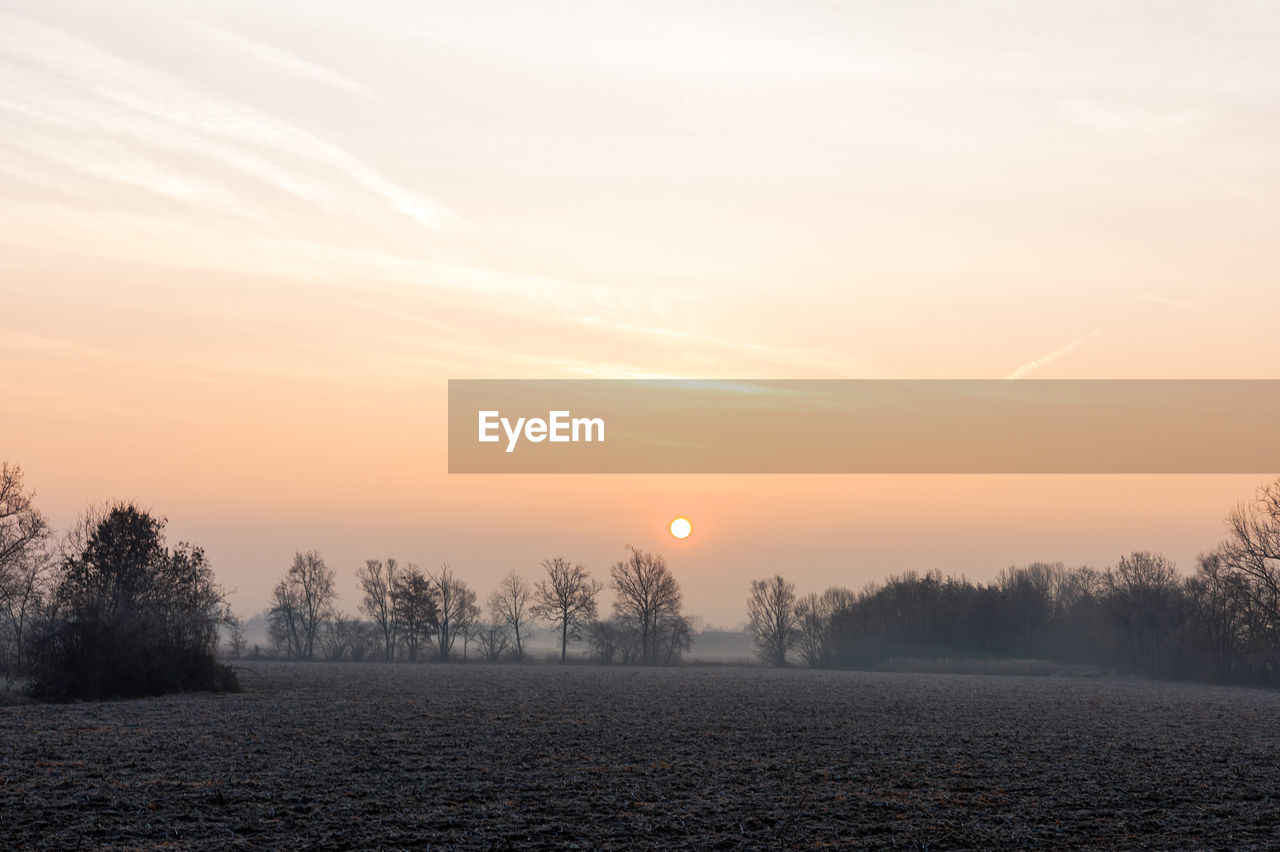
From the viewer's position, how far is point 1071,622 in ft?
376

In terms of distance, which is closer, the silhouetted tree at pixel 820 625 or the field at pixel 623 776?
the field at pixel 623 776

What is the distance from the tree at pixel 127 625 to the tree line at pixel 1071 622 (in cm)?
7247

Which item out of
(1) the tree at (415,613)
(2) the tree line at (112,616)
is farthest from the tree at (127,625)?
(1) the tree at (415,613)

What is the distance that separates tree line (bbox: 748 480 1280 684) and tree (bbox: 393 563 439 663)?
4879 centimetres

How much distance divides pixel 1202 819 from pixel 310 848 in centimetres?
1581

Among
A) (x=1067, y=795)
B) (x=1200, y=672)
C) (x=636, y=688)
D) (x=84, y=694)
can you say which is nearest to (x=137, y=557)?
(x=84, y=694)

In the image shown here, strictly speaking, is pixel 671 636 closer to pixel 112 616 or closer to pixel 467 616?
pixel 467 616

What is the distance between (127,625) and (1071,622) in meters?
101

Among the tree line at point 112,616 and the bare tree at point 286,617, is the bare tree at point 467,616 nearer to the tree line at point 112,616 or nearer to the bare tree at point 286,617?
the bare tree at point 286,617

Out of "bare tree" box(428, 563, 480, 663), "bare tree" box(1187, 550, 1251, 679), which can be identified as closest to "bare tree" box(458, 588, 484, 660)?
"bare tree" box(428, 563, 480, 663)

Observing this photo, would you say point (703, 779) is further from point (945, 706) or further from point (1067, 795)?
point (945, 706)

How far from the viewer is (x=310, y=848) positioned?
51.6ft

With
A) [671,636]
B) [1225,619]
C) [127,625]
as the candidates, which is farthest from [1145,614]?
[127,625]

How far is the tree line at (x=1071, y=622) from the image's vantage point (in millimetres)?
77875
